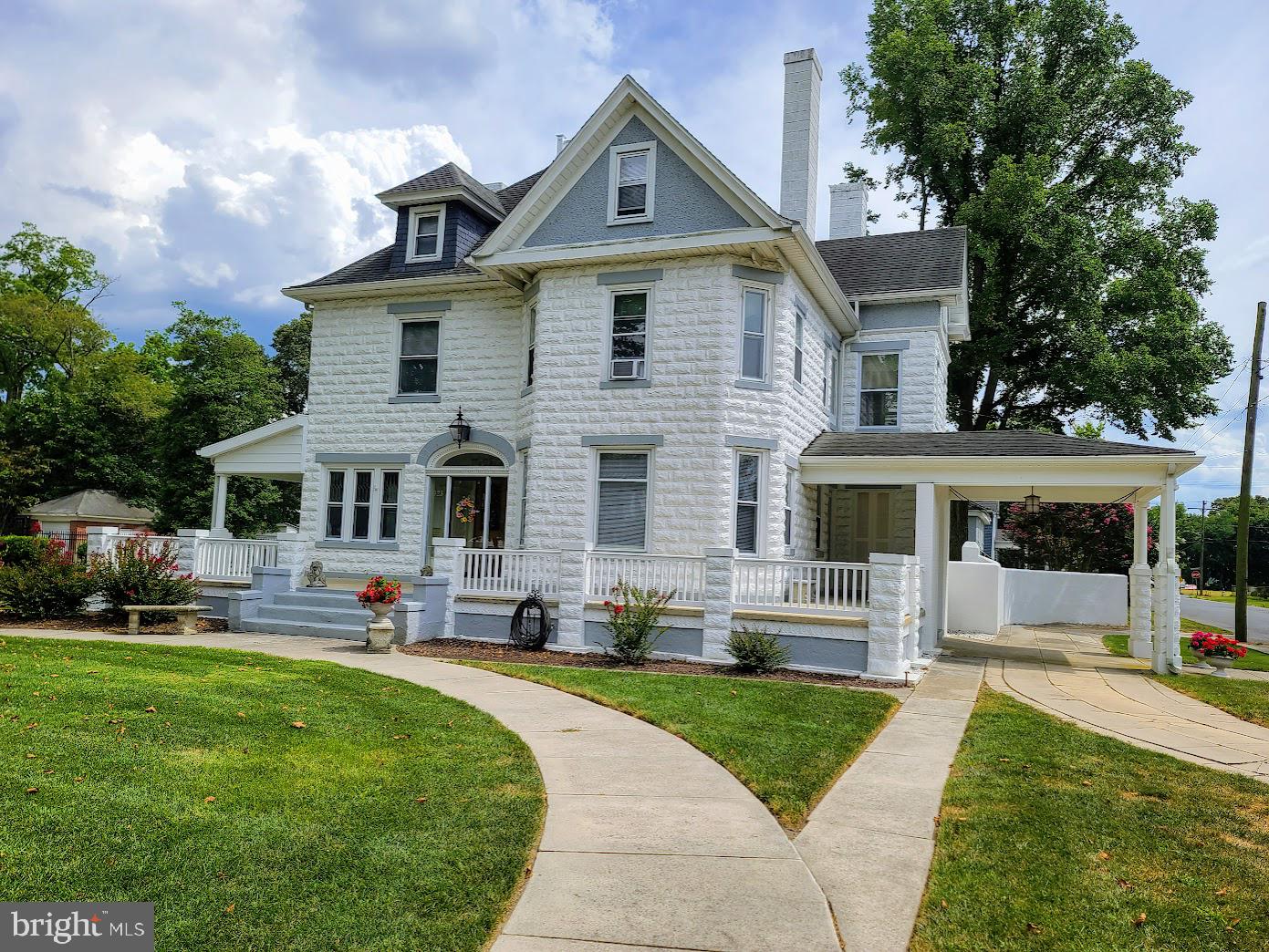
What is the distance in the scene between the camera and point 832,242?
2212cm

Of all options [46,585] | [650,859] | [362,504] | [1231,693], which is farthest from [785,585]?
[46,585]

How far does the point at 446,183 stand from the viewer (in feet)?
60.1

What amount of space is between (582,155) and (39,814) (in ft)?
45.2

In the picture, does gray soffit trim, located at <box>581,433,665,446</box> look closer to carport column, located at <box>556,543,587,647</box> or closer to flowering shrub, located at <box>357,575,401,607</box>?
carport column, located at <box>556,543,587,647</box>

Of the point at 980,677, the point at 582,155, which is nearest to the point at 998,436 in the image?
the point at 980,677

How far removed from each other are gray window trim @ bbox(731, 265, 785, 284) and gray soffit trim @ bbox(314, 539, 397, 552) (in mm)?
8685

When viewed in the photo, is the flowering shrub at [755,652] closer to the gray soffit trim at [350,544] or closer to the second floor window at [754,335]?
the second floor window at [754,335]

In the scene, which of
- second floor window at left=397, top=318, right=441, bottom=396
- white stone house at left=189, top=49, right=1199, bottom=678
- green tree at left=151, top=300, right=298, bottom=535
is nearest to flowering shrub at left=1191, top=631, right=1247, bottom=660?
white stone house at left=189, top=49, right=1199, bottom=678

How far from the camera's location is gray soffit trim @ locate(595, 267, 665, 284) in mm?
15305

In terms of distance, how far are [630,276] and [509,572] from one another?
5539 mm

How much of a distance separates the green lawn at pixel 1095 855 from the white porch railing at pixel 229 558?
1365 centimetres

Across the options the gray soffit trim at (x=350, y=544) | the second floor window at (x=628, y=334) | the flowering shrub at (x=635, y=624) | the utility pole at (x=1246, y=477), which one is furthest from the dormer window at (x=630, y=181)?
the utility pole at (x=1246, y=477)

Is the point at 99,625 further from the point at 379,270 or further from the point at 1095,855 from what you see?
the point at 1095,855

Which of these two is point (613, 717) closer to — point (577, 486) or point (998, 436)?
point (577, 486)
